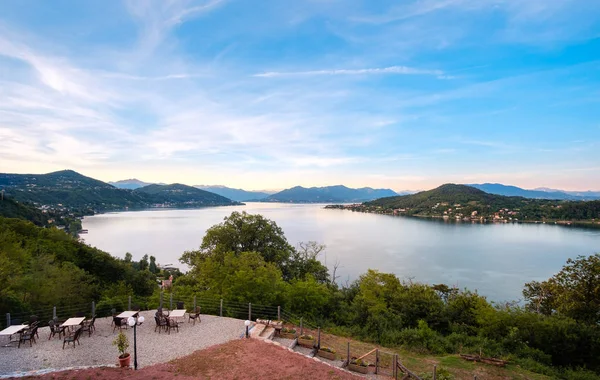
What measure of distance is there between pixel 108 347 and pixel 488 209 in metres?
146

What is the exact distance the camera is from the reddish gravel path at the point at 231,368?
7.96 m

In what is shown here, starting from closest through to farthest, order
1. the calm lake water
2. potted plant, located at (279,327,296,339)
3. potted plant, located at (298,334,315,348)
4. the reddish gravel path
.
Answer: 1. the reddish gravel path
2. potted plant, located at (298,334,315,348)
3. potted plant, located at (279,327,296,339)
4. the calm lake water

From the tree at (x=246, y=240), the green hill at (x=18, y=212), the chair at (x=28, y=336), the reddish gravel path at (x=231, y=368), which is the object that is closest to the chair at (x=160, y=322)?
the reddish gravel path at (x=231, y=368)

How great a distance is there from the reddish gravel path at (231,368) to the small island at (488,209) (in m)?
129

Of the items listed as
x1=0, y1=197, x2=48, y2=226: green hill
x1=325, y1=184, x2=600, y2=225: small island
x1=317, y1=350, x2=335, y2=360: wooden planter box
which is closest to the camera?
x1=317, y1=350, x2=335, y2=360: wooden planter box

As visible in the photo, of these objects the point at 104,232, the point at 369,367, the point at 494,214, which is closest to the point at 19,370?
the point at 369,367

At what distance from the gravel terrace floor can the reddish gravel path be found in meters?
0.62

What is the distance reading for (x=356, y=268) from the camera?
50719 mm

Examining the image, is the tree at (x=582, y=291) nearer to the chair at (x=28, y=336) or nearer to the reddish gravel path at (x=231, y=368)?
the reddish gravel path at (x=231, y=368)

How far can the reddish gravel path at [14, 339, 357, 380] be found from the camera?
796cm

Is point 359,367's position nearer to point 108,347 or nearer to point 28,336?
point 108,347

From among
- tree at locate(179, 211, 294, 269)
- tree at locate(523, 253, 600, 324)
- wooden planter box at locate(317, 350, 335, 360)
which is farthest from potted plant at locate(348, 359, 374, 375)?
tree at locate(179, 211, 294, 269)

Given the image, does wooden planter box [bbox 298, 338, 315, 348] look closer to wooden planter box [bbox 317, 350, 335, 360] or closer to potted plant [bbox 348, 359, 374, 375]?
wooden planter box [bbox 317, 350, 335, 360]

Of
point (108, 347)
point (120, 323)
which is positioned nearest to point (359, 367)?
point (108, 347)
